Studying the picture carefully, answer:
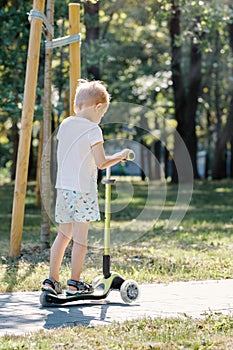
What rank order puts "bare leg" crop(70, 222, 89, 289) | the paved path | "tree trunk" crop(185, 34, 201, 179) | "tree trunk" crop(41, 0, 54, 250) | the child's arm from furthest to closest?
"tree trunk" crop(185, 34, 201, 179)
"tree trunk" crop(41, 0, 54, 250)
"bare leg" crop(70, 222, 89, 289)
the child's arm
the paved path

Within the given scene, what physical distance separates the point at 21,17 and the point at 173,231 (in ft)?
13.4

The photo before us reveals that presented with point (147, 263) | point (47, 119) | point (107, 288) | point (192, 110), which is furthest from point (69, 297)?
point (192, 110)

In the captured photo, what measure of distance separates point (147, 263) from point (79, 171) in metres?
2.72

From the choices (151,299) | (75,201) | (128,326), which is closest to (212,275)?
(151,299)

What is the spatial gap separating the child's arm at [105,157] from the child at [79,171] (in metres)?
0.03

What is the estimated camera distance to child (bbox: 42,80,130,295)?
20.4 feet

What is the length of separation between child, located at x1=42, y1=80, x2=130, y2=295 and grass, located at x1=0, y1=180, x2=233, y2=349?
516mm

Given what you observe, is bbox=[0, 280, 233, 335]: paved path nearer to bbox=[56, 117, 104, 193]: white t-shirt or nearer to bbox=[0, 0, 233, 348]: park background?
bbox=[0, 0, 233, 348]: park background

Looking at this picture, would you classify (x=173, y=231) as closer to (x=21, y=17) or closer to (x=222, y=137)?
(x=21, y=17)

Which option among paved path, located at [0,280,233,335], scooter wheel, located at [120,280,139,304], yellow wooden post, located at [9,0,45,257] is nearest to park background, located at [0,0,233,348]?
paved path, located at [0,280,233,335]

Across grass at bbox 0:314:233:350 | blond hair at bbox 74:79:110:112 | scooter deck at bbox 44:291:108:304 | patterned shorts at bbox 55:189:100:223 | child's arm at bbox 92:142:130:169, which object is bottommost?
grass at bbox 0:314:233:350

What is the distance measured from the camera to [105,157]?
606cm

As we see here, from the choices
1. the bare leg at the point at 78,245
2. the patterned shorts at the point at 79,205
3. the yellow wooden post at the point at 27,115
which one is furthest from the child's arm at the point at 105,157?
the yellow wooden post at the point at 27,115

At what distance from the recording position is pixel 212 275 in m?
7.80
